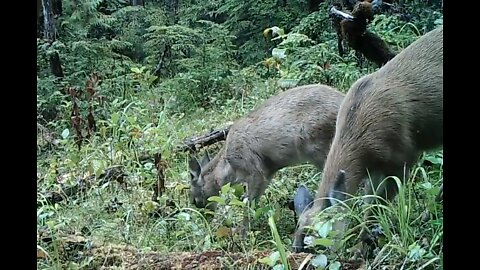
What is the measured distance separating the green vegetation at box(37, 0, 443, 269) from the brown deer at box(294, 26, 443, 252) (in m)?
0.14

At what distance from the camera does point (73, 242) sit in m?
3.08

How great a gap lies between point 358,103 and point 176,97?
13.7 feet

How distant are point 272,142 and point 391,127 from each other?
1.57m

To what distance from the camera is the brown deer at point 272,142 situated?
4535 mm

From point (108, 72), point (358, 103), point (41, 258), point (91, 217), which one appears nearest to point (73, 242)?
point (41, 258)

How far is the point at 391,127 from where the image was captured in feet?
10.8

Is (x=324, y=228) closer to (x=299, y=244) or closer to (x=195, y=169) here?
(x=299, y=244)

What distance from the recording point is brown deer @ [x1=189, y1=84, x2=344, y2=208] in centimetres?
454

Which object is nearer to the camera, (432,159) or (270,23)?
(432,159)

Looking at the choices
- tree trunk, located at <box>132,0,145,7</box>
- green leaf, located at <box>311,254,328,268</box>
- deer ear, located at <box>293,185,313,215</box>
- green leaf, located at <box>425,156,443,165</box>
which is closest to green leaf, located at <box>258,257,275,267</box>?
green leaf, located at <box>311,254,328,268</box>

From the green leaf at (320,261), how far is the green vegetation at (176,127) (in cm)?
1

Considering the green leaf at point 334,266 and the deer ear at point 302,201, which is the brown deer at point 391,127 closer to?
the deer ear at point 302,201

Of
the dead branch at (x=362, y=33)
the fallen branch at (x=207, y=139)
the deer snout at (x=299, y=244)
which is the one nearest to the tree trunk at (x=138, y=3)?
the fallen branch at (x=207, y=139)

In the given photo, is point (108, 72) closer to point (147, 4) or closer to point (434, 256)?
point (147, 4)
